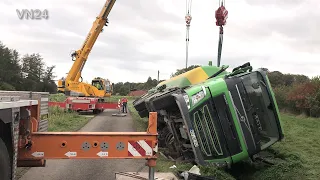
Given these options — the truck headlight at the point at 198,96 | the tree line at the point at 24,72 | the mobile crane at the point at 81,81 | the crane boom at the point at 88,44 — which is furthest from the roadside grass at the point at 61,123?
the tree line at the point at 24,72

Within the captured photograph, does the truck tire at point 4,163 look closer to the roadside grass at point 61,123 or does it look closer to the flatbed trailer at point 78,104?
the roadside grass at point 61,123

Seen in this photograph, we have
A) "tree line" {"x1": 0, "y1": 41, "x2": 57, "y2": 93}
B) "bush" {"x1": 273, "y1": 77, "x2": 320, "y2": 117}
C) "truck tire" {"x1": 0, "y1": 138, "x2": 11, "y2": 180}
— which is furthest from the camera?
"tree line" {"x1": 0, "y1": 41, "x2": 57, "y2": 93}

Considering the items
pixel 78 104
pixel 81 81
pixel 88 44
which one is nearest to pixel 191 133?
pixel 78 104

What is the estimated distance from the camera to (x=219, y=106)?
257 inches

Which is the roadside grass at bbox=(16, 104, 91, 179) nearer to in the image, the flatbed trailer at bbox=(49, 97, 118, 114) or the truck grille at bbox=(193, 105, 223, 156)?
the flatbed trailer at bbox=(49, 97, 118, 114)

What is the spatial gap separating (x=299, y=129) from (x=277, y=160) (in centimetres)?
539

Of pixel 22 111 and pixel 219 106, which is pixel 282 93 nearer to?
pixel 219 106

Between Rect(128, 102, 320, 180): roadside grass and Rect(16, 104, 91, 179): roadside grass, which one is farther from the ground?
Rect(16, 104, 91, 179): roadside grass

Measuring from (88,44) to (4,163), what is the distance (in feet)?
61.2

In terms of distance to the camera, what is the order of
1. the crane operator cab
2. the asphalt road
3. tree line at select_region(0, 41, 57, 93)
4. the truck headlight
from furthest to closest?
1. tree line at select_region(0, 41, 57, 93)
2. the crane operator cab
3. the truck headlight
4. the asphalt road

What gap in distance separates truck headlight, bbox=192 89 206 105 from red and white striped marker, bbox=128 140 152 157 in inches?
85.7

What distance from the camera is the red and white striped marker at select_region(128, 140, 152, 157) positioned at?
4.56m

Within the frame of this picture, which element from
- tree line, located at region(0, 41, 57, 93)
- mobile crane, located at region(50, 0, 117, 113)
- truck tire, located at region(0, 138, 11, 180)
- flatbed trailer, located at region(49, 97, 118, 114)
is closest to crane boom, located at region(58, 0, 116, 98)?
mobile crane, located at region(50, 0, 117, 113)

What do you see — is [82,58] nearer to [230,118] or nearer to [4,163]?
[230,118]
